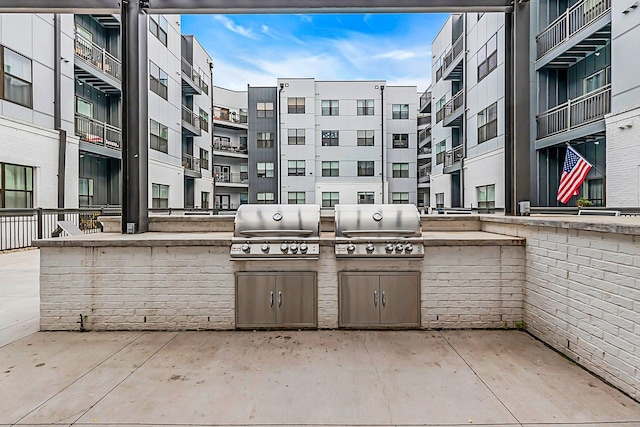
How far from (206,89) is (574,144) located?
2201 centimetres

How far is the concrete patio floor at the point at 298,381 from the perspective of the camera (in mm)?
2316

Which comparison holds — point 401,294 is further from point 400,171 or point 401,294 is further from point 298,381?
point 400,171

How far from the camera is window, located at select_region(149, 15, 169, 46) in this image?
1727 cm

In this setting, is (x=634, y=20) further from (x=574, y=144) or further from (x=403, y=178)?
(x=403, y=178)

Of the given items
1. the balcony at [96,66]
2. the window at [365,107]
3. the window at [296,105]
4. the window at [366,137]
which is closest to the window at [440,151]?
the window at [366,137]

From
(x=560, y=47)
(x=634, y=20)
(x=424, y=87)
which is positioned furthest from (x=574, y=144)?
(x=424, y=87)

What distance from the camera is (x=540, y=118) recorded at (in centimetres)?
1255

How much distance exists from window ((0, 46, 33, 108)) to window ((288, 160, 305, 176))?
58.6 feet

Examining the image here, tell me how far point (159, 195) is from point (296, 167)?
469 inches

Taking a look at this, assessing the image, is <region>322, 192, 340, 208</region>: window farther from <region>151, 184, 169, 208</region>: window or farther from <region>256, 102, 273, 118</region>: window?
<region>151, 184, 169, 208</region>: window

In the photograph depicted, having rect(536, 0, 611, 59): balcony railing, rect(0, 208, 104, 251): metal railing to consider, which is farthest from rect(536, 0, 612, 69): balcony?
rect(0, 208, 104, 251): metal railing

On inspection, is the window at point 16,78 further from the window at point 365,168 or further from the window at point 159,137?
the window at point 365,168

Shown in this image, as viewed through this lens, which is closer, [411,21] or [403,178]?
[411,21]

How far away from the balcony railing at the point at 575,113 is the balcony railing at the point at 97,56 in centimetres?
1650
